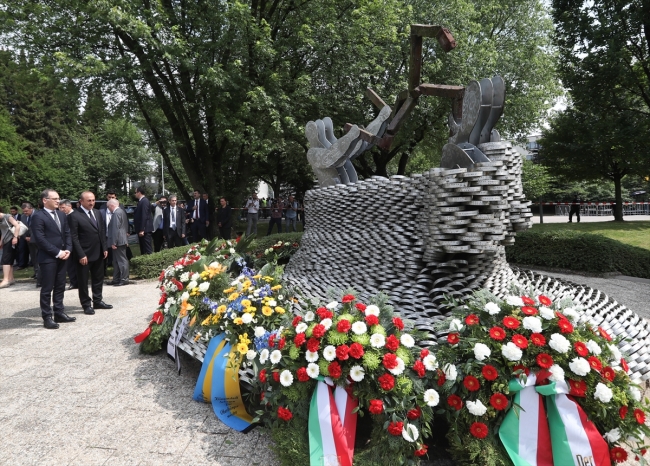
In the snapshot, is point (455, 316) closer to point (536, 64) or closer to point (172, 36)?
point (172, 36)

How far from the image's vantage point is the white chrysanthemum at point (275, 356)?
2518 mm

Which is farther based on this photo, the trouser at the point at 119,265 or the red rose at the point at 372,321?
the trouser at the point at 119,265

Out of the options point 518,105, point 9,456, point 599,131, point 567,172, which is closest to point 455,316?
point 9,456

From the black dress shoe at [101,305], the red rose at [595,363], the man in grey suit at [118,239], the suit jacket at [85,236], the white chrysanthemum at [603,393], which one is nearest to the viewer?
the white chrysanthemum at [603,393]

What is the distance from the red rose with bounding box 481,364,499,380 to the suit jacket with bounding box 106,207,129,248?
7.92 metres

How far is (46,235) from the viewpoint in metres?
5.49

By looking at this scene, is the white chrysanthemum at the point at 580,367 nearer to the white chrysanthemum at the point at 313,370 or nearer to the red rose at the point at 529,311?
the red rose at the point at 529,311

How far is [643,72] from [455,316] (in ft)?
57.1

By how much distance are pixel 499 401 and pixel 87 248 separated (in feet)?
20.4

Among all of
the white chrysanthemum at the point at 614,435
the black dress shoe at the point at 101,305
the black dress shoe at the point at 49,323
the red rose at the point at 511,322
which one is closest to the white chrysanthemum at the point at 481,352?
the red rose at the point at 511,322

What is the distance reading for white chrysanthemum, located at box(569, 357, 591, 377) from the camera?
2182 mm

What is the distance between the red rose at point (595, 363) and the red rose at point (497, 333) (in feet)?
1.50

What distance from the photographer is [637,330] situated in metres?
3.17

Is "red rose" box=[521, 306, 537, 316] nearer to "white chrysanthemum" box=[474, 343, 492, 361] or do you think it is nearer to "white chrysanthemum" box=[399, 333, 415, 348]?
"white chrysanthemum" box=[474, 343, 492, 361]
